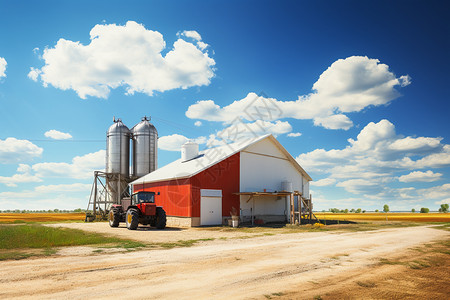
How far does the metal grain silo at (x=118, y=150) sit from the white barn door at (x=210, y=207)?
55.6 ft

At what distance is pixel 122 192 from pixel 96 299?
34924mm

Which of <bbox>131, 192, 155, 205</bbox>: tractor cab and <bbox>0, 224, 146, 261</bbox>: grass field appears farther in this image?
<bbox>131, 192, 155, 205</bbox>: tractor cab

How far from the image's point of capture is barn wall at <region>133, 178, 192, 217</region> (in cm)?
2617

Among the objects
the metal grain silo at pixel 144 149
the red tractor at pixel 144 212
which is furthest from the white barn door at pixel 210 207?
the metal grain silo at pixel 144 149

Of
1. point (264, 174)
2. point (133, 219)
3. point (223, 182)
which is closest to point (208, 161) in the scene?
point (223, 182)

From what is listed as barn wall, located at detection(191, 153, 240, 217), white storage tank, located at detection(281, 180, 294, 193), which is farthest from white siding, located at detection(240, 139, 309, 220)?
barn wall, located at detection(191, 153, 240, 217)

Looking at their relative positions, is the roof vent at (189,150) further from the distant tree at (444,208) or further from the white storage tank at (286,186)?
the distant tree at (444,208)

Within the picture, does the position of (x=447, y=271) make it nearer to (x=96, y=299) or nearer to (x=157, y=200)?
(x=96, y=299)

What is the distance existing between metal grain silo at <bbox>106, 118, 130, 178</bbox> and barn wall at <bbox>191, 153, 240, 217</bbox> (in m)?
16.8

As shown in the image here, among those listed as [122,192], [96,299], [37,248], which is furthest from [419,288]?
[122,192]

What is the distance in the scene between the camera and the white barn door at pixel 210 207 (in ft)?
86.5

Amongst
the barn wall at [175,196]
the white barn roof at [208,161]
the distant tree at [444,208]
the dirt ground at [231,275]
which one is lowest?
the distant tree at [444,208]

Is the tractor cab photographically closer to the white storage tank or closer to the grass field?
the grass field

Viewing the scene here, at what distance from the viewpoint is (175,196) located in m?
27.8
